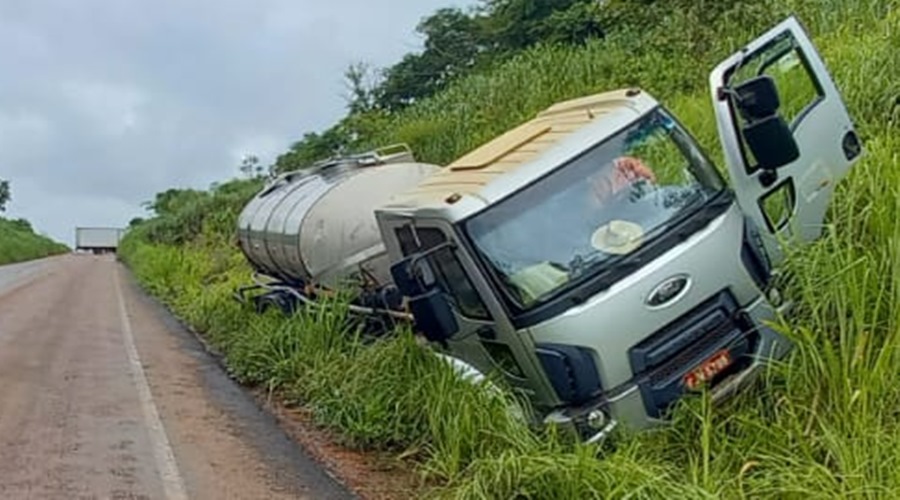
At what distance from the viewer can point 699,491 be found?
14.3 feet

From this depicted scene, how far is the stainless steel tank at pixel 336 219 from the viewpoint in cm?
958

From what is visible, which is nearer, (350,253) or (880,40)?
(880,40)

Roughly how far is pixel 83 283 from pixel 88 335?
15.5 meters

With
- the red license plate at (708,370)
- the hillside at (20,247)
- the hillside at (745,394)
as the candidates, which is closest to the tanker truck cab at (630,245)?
the red license plate at (708,370)

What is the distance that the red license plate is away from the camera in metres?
5.56

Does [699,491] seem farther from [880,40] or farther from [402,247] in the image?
[880,40]

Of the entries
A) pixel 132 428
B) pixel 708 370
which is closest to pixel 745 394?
pixel 708 370

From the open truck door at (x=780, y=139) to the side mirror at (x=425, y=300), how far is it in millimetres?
2005

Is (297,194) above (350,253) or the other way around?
above

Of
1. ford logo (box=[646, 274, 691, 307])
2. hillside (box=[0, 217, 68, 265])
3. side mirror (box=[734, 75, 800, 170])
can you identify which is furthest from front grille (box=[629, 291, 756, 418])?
hillside (box=[0, 217, 68, 265])

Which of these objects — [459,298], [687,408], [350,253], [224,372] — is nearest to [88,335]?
[224,372]

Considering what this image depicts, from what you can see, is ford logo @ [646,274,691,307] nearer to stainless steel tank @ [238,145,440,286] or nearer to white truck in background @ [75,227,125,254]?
stainless steel tank @ [238,145,440,286]

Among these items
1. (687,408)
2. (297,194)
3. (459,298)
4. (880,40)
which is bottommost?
(687,408)

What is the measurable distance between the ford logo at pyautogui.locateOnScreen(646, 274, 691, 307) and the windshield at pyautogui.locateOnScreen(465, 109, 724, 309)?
30 cm
